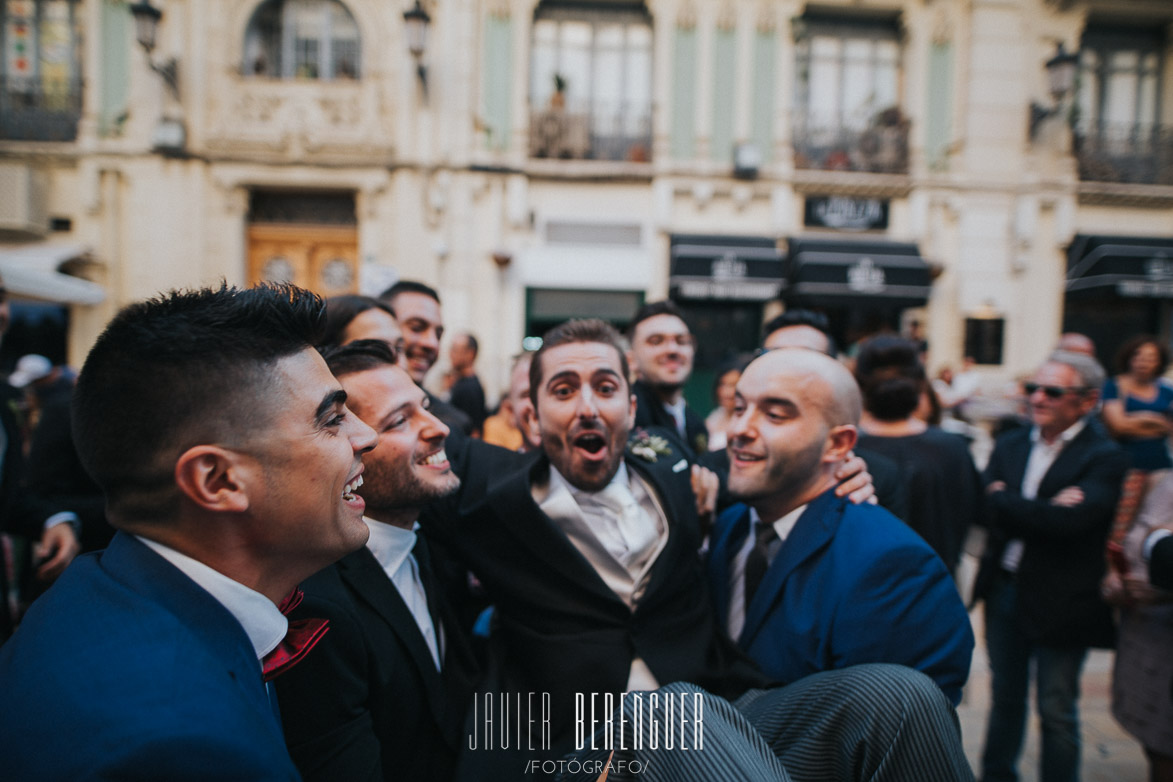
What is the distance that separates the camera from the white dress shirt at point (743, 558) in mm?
2029

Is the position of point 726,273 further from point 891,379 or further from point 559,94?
point 891,379

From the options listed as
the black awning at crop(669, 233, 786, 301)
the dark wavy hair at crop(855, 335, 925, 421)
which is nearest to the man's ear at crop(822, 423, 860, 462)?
the dark wavy hair at crop(855, 335, 925, 421)

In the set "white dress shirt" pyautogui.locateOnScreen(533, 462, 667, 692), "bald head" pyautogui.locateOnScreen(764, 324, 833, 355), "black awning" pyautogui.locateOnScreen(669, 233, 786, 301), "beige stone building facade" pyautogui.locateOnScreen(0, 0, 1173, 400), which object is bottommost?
"white dress shirt" pyautogui.locateOnScreen(533, 462, 667, 692)

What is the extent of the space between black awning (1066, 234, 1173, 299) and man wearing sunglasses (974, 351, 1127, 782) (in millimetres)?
10367

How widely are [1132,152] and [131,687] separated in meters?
16.2

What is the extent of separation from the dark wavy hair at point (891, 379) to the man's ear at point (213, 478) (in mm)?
2986

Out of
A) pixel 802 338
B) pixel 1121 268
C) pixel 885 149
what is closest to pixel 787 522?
pixel 802 338

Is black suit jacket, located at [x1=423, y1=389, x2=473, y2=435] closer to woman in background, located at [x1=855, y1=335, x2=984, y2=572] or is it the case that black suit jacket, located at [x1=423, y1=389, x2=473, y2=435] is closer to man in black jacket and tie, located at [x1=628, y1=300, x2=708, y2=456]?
man in black jacket and tie, located at [x1=628, y1=300, x2=708, y2=456]

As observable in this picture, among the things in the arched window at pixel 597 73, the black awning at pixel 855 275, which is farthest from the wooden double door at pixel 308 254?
the black awning at pixel 855 275

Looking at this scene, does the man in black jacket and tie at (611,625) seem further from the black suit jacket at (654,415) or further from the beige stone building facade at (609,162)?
the beige stone building facade at (609,162)

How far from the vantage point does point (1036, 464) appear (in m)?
3.22

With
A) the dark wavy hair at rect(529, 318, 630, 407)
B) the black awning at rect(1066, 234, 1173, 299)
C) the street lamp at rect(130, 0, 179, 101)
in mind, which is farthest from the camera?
the black awning at rect(1066, 234, 1173, 299)

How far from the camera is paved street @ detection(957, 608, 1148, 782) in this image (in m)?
3.26

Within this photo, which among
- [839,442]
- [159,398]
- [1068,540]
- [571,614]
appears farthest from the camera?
[1068,540]
